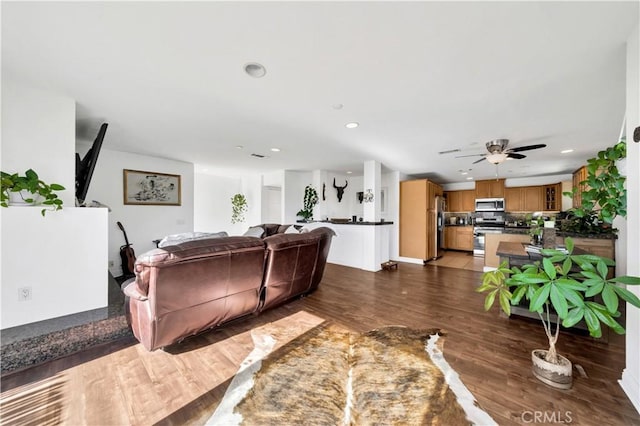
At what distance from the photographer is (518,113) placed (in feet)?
8.39

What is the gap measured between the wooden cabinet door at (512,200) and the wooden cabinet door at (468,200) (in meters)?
0.80

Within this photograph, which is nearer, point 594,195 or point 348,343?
point 594,195

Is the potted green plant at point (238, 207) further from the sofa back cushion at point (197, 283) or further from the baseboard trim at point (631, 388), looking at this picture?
the baseboard trim at point (631, 388)

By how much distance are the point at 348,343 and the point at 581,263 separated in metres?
1.78

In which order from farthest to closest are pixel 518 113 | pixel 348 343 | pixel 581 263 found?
pixel 518 113, pixel 348 343, pixel 581 263

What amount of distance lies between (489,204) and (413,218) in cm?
298

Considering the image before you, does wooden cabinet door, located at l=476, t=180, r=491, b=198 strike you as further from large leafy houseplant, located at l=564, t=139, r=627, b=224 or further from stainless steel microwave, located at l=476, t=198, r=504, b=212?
large leafy houseplant, located at l=564, t=139, r=627, b=224

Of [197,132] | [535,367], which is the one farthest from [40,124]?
[535,367]

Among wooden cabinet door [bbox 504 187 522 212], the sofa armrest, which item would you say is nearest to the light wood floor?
the sofa armrest

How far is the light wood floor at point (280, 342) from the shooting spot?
1354mm

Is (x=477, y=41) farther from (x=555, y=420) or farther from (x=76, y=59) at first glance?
(x=76, y=59)

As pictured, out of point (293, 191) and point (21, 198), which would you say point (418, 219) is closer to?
point (293, 191)

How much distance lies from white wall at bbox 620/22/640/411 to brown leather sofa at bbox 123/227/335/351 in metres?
2.62

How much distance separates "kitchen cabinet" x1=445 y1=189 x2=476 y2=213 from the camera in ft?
24.1
